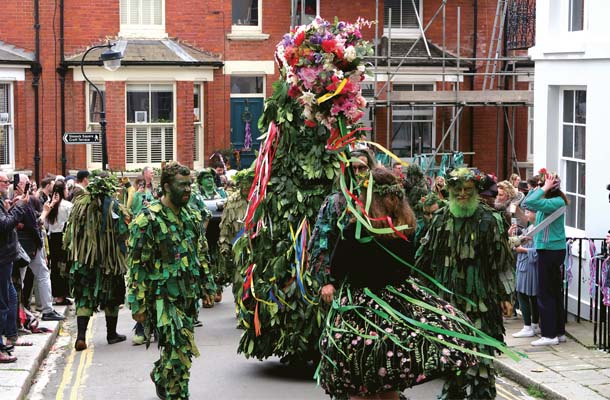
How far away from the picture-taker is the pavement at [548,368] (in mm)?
10148

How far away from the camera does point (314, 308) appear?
10.3 meters

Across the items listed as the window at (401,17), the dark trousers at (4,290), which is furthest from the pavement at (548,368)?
the window at (401,17)

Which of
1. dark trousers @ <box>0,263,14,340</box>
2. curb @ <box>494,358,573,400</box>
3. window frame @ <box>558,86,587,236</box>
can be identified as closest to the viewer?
curb @ <box>494,358,573,400</box>

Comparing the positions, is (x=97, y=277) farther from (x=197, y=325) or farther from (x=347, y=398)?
(x=347, y=398)

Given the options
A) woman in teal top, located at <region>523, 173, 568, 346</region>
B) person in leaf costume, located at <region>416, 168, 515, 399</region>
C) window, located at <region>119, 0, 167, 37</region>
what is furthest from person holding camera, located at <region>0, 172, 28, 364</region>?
window, located at <region>119, 0, 167, 37</region>

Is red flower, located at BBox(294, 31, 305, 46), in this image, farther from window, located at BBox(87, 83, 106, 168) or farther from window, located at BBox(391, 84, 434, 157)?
window, located at BBox(391, 84, 434, 157)

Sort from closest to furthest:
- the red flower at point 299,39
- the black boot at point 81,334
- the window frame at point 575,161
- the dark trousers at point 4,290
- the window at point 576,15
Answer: the red flower at point 299,39
the dark trousers at point 4,290
the black boot at point 81,334
the window frame at point 575,161
the window at point 576,15

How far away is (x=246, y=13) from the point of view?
99.1 ft

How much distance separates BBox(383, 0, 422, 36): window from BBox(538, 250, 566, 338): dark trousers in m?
18.5

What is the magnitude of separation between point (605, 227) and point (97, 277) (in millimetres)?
6400

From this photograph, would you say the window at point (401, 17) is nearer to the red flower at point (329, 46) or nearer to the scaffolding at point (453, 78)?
the scaffolding at point (453, 78)

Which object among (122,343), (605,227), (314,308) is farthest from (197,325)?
(605,227)

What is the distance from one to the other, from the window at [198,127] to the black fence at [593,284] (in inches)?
682

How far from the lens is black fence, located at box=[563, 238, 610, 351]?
12.1 metres
